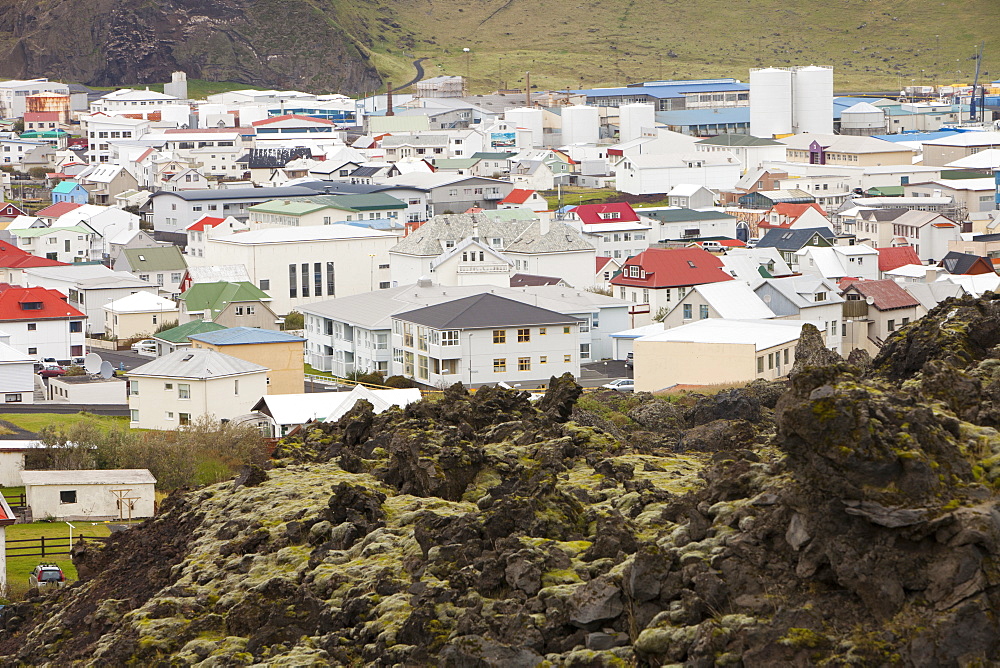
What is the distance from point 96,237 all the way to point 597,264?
965 inches

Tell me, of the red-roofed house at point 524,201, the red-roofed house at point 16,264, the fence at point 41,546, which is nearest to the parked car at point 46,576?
the fence at point 41,546

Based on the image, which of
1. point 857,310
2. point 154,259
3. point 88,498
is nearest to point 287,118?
point 154,259

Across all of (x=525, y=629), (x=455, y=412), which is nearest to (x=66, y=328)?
(x=455, y=412)

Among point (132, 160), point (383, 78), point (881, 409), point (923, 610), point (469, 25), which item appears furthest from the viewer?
point (469, 25)

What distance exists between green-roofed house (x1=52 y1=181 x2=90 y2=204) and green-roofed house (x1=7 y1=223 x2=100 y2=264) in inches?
724

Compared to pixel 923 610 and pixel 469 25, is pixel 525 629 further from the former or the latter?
pixel 469 25

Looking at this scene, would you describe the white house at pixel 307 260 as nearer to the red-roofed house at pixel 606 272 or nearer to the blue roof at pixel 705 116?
the red-roofed house at pixel 606 272

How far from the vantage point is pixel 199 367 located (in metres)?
38.7

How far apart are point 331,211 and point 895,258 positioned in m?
27.0

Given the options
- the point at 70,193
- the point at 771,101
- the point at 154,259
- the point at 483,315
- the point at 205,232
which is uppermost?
the point at 771,101

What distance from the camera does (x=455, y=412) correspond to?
696 inches

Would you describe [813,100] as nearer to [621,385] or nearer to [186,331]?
[186,331]

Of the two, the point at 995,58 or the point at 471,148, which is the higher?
the point at 995,58

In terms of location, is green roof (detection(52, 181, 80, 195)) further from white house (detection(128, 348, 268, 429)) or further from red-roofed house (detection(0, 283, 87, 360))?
white house (detection(128, 348, 268, 429))
